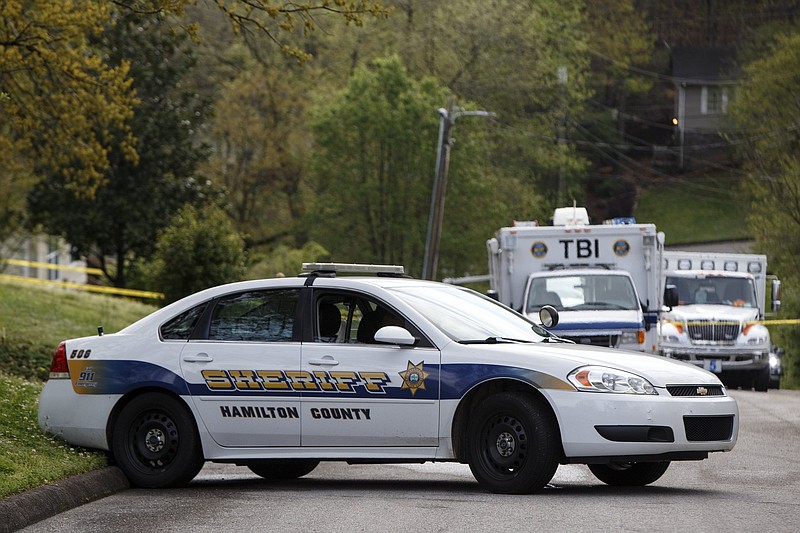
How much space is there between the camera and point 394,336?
10.4 meters

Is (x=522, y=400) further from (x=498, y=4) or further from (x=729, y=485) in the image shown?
(x=498, y=4)

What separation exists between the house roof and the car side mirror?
62734 millimetres

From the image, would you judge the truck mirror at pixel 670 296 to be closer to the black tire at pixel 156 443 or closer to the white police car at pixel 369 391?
the white police car at pixel 369 391

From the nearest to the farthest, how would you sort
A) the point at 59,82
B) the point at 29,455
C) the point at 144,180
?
the point at 29,455 < the point at 59,82 < the point at 144,180

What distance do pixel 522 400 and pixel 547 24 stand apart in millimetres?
54205

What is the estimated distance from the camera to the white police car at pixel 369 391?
9.98 metres

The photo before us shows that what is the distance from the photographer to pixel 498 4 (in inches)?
2370

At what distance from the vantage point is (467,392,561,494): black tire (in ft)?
32.6

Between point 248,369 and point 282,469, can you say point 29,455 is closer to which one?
point 248,369

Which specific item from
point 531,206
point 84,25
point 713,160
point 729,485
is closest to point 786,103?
point 531,206

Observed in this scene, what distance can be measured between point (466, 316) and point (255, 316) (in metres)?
1.60

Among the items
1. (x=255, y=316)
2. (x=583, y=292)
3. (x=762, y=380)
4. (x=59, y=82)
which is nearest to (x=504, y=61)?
(x=762, y=380)

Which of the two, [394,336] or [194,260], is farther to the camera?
[194,260]

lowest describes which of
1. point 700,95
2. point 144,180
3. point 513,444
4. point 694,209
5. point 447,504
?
point 447,504
